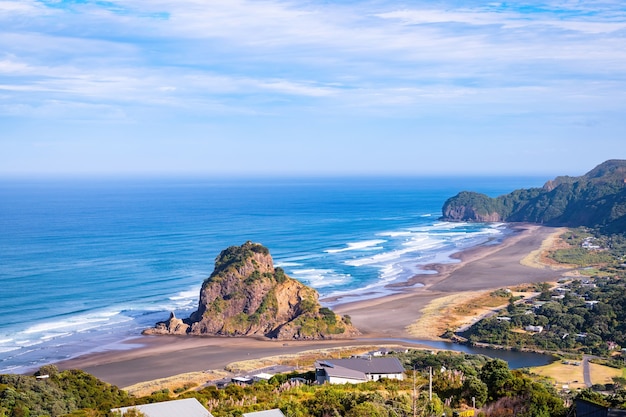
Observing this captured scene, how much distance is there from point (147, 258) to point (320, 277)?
27.0 metres

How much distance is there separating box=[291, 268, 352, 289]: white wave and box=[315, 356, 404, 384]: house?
3979 centimetres

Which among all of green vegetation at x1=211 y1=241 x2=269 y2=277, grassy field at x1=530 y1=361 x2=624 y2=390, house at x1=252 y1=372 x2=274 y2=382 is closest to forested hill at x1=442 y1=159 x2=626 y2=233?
green vegetation at x1=211 y1=241 x2=269 y2=277

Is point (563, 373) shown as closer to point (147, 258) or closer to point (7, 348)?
point (7, 348)

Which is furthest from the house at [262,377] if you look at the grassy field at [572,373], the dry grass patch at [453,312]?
the dry grass patch at [453,312]

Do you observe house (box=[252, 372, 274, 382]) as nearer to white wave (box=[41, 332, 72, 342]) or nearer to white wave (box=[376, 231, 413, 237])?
white wave (box=[41, 332, 72, 342])

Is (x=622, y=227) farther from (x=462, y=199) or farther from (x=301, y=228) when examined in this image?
(x=301, y=228)

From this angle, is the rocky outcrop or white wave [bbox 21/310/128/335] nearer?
white wave [bbox 21/310/128/335]

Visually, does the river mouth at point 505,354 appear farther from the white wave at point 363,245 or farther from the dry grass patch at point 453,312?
the white wave at point 363,245

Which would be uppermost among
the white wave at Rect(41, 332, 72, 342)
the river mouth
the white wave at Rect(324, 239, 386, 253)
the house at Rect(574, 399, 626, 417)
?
the house at Rect(574, 399, 626, 417)

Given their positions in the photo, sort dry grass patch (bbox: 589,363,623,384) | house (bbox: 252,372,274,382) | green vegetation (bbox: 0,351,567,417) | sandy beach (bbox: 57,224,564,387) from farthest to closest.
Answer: sandy beach (bbox: 57,224,564,387) → dry grass patch (bbox: 589,363,623,384) → house (bbox: 252,372,274,382) → green vegetation (bbox: 0,351,567,417)

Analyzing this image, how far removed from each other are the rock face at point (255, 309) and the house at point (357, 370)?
2044 cm

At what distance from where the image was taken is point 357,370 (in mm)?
42969

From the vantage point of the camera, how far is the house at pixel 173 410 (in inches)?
1153

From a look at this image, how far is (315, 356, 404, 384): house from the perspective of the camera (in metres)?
42.0
